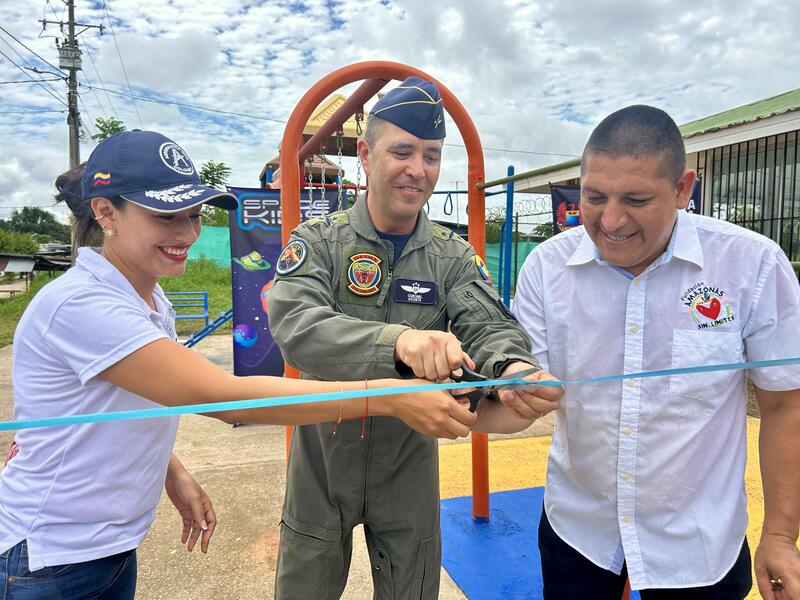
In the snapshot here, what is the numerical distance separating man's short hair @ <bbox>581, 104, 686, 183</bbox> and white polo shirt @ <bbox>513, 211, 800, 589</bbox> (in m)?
0.22

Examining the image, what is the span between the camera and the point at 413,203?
→ 167 cm

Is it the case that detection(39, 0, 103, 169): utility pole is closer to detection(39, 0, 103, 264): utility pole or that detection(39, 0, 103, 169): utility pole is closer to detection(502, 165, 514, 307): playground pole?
detection(39, 0, 103, 264): utility pole

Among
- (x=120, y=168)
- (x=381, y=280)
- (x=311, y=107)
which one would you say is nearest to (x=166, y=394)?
(x=120, y=168)

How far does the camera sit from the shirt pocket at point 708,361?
144 cm

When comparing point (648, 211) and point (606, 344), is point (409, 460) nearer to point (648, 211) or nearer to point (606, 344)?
point (606, 344)

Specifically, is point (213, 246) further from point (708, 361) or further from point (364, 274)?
point (708, 361)

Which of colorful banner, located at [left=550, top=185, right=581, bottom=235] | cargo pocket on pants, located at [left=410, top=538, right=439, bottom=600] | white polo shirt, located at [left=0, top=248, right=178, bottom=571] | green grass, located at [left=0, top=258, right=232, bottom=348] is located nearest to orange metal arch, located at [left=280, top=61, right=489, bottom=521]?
cargo pocket on pants, located at [left=410, top=538, right=439, bottom=600]

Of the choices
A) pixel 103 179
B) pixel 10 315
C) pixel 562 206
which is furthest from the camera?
pixel 10 315

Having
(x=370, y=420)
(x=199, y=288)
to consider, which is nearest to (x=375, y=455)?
(x=370, y=420)

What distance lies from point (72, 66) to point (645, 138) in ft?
75.8

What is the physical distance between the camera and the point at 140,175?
4.49ft

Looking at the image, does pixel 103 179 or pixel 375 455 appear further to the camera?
pixel 375 455

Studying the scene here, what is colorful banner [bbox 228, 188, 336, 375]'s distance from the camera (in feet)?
16.5

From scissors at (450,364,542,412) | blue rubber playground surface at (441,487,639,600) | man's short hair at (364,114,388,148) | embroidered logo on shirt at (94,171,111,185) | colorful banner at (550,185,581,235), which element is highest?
colorful banner at (550,185,581,235)
